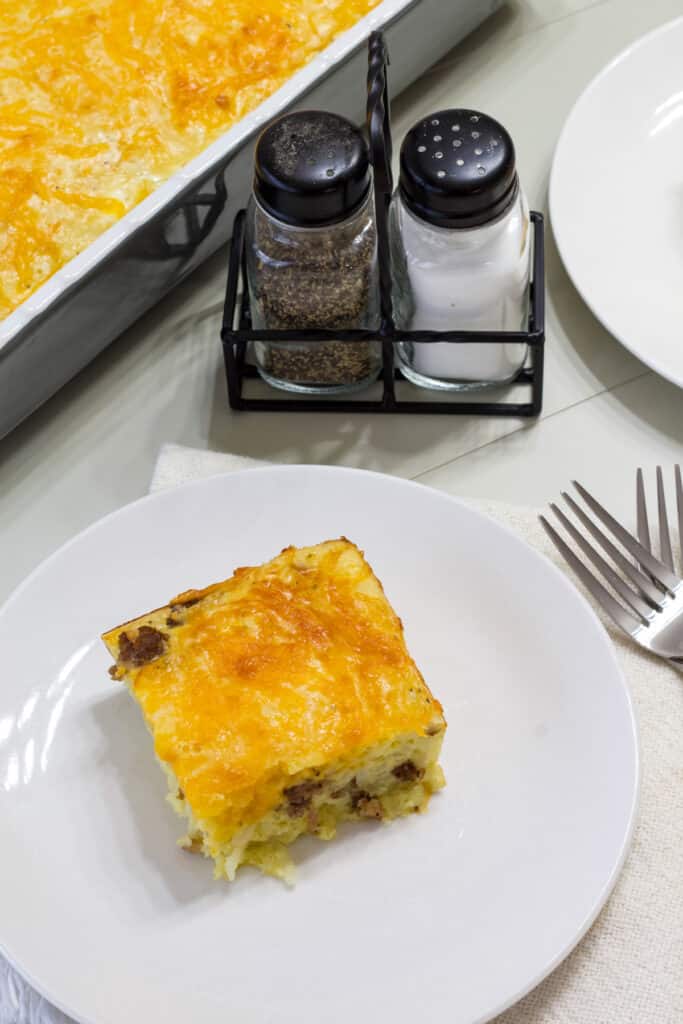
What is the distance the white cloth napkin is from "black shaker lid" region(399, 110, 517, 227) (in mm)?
606

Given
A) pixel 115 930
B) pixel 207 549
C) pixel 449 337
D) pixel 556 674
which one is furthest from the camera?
pixel 449 337

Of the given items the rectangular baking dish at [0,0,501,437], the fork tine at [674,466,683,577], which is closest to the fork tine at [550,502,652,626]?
the fork tine at [674,466,683,577]

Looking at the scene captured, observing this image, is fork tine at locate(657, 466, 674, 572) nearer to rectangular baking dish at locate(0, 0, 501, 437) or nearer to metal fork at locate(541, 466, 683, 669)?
metal fork at locate(541, 466, 683, 669)

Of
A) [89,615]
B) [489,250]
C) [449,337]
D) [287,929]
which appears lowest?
[287,929]

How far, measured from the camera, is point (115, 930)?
1315mm

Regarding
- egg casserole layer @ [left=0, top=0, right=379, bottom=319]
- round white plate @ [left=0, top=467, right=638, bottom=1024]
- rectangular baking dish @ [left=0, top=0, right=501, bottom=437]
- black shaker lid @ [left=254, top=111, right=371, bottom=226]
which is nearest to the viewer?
round white plate @ [left=0, top=467, right=638, bottom=1024]

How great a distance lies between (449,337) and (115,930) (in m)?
0.84

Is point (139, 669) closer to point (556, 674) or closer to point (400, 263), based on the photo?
point (556, 674)

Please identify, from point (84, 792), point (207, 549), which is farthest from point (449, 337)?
point (84, 792)

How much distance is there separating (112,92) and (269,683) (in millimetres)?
1036

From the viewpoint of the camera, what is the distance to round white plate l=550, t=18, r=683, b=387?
6.04 ft

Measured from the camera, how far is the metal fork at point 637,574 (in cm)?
153

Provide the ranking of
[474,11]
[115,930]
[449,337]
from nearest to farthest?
[115,930] < [449,337] < [474,11]

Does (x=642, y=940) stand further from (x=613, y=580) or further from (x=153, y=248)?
(x=153, y=248)
